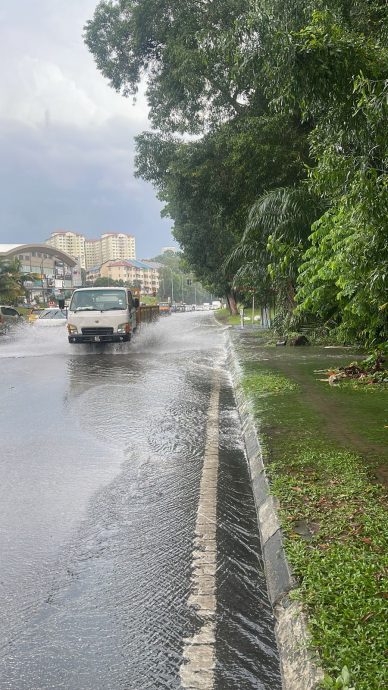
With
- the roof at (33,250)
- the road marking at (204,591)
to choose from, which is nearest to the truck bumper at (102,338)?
the road marking at (204,591)

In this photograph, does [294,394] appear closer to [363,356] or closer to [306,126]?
[363,356]

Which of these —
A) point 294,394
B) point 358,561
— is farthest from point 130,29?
point 358,561

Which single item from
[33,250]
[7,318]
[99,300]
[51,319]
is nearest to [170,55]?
[99,300]

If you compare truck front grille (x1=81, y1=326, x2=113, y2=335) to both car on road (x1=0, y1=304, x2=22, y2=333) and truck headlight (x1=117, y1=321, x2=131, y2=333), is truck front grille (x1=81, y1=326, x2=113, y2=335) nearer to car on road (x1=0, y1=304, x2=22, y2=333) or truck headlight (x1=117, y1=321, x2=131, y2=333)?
truck headlight (x1=117, y1=321, x2=131, y2=333)

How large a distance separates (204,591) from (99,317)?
49.4 ft

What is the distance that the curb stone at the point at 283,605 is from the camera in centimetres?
231

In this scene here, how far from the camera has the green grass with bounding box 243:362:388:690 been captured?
2.32m

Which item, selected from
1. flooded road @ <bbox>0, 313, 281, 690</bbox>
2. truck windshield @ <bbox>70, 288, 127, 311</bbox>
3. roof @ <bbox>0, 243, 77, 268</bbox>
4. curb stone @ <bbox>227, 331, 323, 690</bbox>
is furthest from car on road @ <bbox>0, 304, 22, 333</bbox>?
roof @ <bbox>0, 243, 77, 268</bbox>

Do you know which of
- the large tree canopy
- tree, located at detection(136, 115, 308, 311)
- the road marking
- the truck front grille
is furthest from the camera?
the truck front grille

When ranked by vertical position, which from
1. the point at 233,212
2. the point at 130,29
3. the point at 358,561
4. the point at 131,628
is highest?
the point at 130,29

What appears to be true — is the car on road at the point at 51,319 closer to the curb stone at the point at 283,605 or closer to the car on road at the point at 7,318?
the car on road at the point at 7,318

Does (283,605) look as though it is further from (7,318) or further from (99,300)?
(7,318)

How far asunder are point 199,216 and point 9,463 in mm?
26275

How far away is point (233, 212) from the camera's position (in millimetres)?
20609
